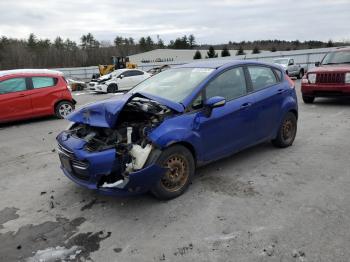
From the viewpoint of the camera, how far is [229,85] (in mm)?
5566

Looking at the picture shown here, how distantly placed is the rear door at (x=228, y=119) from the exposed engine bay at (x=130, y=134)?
0.63 meters

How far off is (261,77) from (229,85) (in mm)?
930

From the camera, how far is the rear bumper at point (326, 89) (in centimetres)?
1098

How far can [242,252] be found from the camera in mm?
3471

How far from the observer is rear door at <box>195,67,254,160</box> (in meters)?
5.04

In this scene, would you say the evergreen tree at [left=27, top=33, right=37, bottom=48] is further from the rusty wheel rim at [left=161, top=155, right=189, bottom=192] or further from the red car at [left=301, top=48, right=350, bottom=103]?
the rusty wheel rim at [left=161, top=155, right=189, bottom=192]

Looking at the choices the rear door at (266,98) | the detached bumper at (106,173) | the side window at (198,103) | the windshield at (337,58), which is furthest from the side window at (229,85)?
the windshield at (337,58)

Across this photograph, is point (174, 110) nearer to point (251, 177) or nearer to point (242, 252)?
point (251, 177)

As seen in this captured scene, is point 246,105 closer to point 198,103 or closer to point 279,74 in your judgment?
point 198,103

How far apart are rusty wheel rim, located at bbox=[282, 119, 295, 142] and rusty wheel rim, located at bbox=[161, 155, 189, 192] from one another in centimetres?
266

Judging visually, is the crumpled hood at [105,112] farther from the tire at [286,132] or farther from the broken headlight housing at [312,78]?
the broken headlight housing at [312,78]

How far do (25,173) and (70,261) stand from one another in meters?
3.19

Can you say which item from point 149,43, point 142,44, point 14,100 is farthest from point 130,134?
point 149,43

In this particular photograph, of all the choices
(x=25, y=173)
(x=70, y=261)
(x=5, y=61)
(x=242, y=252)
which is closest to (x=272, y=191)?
(x=242, y=252)
